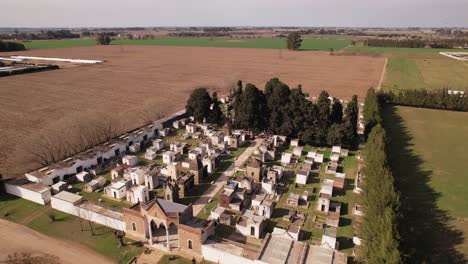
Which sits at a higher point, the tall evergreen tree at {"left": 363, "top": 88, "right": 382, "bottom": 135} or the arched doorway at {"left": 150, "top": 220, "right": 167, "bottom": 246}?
the tall evergreen tree at {"left": 363, "top": 88, "right": 382, "bottom": 135}

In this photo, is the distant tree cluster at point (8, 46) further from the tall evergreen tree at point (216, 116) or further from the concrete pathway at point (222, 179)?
the concrete pathway at point (222, 179)

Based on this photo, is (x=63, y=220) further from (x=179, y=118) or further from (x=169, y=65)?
(x=169, y=65)

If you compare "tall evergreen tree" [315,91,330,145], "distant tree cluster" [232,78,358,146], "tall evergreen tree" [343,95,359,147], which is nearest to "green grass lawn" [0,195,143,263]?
"distant tree cluster" [232,78,358,146]

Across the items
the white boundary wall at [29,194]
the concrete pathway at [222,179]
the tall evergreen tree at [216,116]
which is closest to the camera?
the white boundary wall at [29,194]

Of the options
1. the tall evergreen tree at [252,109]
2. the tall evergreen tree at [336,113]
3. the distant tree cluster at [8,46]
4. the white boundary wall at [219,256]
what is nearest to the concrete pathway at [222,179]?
the tall evergreen tree at [252,109]

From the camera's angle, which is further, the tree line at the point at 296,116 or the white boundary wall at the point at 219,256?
the tree line at the point at 296,116

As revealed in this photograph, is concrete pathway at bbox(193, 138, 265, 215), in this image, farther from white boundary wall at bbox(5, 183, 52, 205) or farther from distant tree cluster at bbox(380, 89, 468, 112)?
distant tree cluster at bbox(380, 89, 468, 112)

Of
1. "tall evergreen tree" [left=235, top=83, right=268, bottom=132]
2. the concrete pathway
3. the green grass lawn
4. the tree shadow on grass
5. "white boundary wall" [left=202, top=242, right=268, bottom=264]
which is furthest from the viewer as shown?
"tall evergreen tree" [left=235, top=83, right=268, bottom=132]
